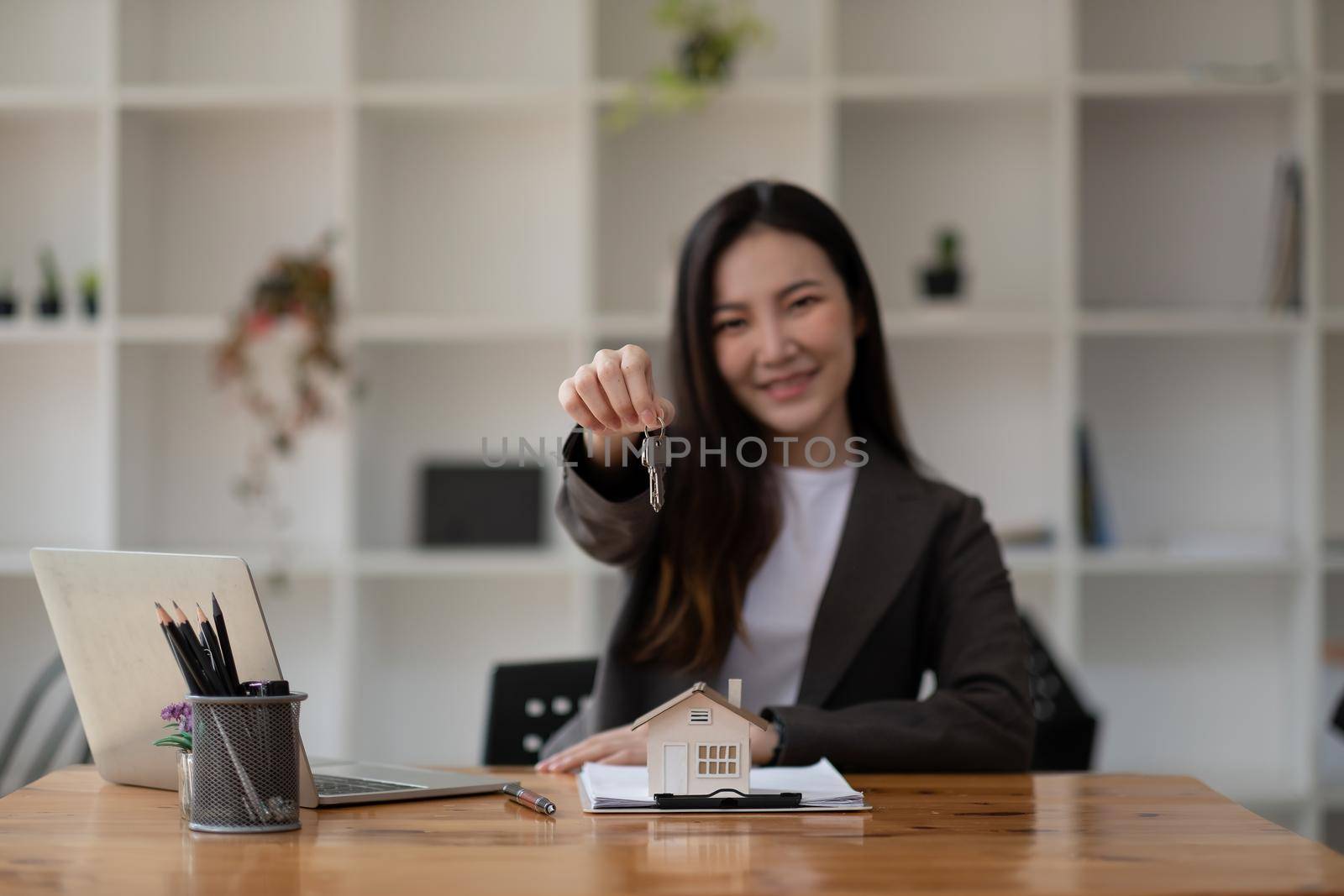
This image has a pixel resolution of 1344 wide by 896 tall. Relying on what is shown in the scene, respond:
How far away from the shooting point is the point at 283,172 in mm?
3506

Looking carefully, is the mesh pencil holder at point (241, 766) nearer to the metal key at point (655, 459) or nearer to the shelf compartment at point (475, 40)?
the metal key at point (655, 459)

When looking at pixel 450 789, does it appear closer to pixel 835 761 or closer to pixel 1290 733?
pixel 835 761

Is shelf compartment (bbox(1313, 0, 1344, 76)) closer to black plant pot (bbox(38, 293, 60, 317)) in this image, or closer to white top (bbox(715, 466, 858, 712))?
white top (bbox(715, 466, 858, 712))

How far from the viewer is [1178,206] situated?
3436 mm

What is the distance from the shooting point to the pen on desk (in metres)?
1.18

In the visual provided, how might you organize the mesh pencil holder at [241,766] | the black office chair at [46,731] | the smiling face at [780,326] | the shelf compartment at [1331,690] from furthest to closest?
the shelf compartment at [1331,690] < the black office chair at [46,731] < the smiling face at [780,326] < the mesh pencil holder at [241,766]

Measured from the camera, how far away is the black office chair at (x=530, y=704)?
6.15ft

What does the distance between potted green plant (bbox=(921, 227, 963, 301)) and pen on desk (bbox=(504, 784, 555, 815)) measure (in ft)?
7.30

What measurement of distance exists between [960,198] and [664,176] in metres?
0.77

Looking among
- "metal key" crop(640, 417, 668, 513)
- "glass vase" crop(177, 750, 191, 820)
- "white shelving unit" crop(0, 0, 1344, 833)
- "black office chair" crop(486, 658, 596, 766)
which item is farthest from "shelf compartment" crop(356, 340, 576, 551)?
"glass vase" crop(177, 750, 191, 820)

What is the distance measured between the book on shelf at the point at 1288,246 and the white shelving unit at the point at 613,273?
0.69 feet

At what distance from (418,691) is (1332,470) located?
2454mm

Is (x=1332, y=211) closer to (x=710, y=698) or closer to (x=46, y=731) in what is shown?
(x=710, y=698)

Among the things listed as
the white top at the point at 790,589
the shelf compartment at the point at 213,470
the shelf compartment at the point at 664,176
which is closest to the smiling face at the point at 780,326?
the white top at the point at 790,589
